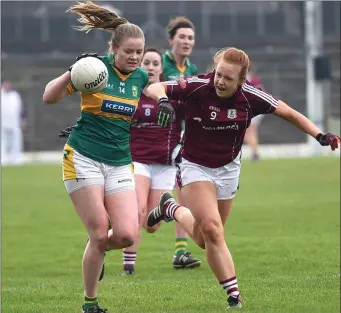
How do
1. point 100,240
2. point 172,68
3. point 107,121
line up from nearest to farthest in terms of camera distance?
point 100,240
point 107,121
point 172,68

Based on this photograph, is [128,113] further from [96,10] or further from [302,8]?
[302,8]

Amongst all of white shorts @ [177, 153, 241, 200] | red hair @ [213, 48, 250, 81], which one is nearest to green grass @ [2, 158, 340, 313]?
white shorts @ [177, 153, 241, 200]

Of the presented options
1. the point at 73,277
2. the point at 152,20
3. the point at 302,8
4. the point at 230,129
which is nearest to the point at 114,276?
the point at 73,277

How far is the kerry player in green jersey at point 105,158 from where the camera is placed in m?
7.68

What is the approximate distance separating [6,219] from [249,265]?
6709mm

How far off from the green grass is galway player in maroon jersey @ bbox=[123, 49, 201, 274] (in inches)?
10.8

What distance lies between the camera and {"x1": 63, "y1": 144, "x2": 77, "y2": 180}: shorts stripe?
7742 mm

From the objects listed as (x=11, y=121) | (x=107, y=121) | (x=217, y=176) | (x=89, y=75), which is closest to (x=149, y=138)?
(x=217, y=176)

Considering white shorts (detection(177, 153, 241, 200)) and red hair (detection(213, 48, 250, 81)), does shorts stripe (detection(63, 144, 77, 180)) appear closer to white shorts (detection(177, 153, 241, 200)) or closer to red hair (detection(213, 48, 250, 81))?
white shorts (detection(177, 153, 241, 200))

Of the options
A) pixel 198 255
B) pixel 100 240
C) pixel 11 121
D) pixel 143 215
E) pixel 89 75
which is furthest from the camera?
pixel 11 121

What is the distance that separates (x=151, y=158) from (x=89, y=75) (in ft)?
11.1

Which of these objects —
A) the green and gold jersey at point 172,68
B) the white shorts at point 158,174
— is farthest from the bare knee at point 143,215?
the green and gold jersey at point 172,68

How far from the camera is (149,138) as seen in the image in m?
10.9

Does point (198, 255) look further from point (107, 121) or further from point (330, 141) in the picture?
point (107, 121)
